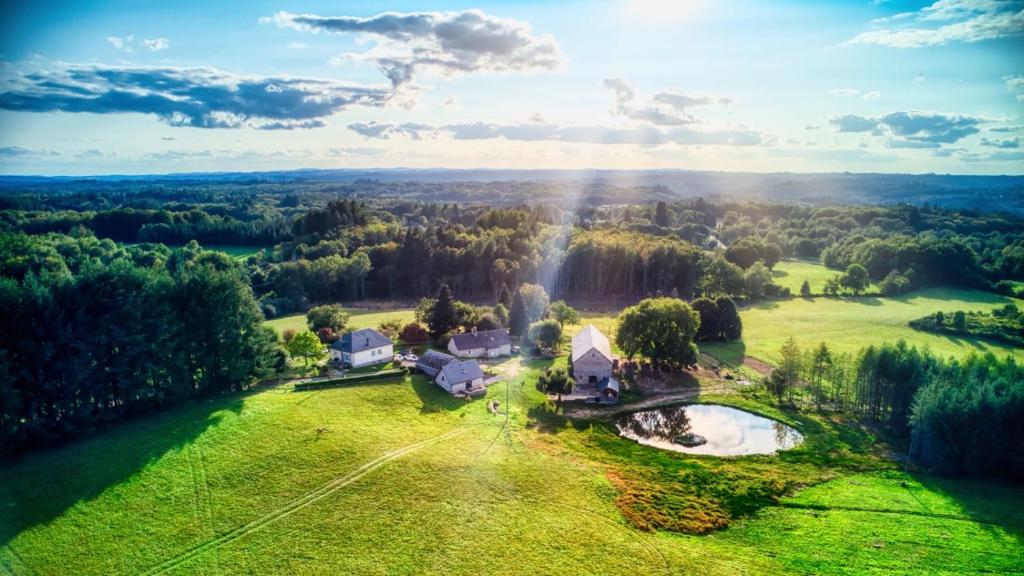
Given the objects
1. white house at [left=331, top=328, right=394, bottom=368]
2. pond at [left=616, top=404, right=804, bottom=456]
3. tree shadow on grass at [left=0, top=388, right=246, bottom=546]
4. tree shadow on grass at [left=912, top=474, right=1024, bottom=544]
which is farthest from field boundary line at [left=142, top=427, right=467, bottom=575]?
tree shadow on grass at [left=912, top=474, right=1024, bottom=544]

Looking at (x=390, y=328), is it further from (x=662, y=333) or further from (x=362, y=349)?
(x=662, y=333)

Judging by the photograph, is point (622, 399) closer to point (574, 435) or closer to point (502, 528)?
point (574, 435)

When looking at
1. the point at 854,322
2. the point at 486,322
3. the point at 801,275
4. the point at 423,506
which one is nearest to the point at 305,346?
the point at 486,322

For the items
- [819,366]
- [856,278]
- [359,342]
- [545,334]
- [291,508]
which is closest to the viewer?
[291,508]

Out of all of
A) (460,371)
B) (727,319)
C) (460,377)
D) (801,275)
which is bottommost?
(460,377)

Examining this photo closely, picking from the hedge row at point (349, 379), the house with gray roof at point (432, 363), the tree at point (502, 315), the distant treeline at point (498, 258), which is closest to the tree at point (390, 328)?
the house with gray roof at point (432, 363)

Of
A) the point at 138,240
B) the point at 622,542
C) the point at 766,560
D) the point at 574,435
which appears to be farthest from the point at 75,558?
the point at 138,240

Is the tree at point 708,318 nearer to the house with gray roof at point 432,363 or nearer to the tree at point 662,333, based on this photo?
the tree at point 662,333
